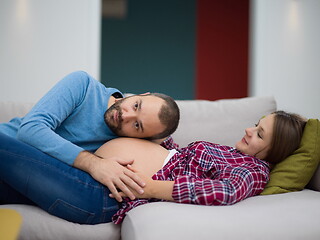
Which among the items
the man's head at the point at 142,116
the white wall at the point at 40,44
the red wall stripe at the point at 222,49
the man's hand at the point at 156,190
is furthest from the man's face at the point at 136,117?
the red wall stripe at the point at 222,49

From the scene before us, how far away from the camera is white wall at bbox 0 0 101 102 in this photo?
3.58 m

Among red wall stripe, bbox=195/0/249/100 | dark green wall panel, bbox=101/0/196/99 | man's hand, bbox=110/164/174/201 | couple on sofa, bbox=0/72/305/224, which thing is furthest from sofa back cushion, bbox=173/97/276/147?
dark green wall panel, bbox=101/0/196/99

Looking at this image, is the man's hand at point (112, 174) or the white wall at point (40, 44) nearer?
the man's hand at point (112, 174)

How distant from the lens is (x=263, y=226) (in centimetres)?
120

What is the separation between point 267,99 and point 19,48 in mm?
2480

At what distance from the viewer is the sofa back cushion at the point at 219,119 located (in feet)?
6.40

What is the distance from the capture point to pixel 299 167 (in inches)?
63.5

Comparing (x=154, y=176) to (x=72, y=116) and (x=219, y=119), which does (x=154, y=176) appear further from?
A: (x=219, y=119)

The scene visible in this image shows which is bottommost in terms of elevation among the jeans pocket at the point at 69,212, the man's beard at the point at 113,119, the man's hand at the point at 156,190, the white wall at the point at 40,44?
the jeans pocket at the point at 69,212

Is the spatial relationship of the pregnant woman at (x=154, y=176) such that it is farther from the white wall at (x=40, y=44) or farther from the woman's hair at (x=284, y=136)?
the white wall at (x=40, y=44)

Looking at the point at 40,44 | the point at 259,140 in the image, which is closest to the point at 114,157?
the point at 259,140

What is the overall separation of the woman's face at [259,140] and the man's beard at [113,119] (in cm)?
52

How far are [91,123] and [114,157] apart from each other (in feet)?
0.96

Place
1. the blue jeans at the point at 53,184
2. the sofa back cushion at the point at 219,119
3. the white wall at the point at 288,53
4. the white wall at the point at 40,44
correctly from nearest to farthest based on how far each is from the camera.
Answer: the blue jeans at the point at 53,184 < the sofa back cushion at the point at 219,119 < the white wall at the point at 40,44 < the white wall at the point at 288,53
